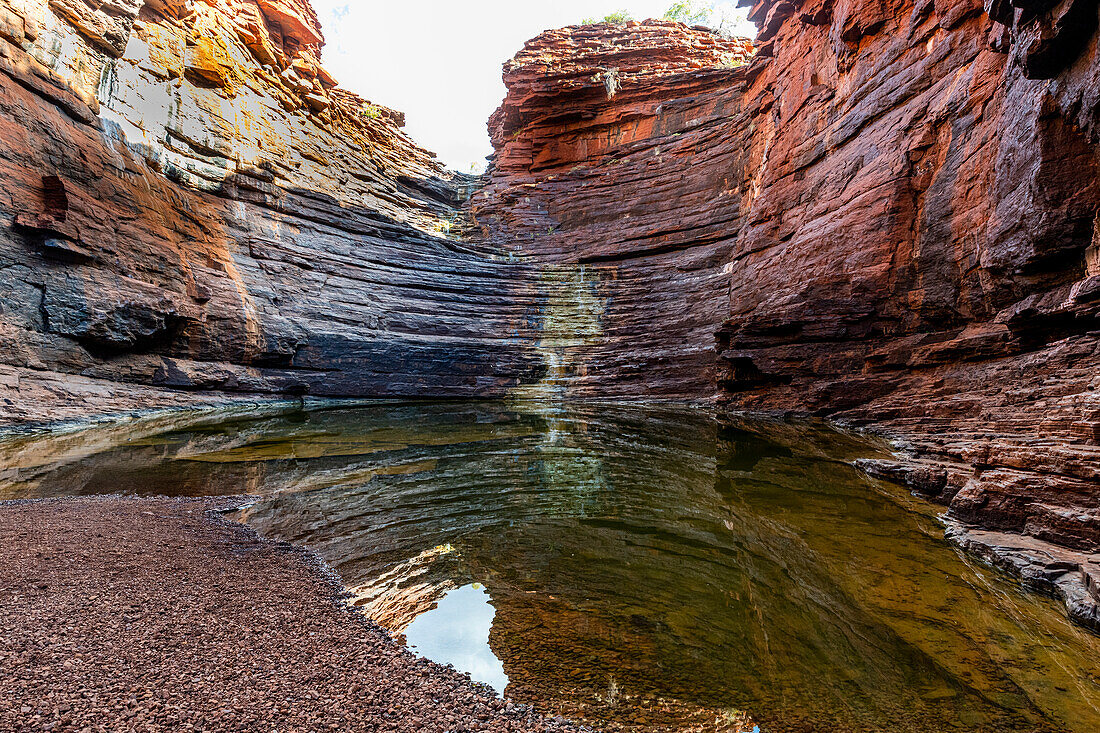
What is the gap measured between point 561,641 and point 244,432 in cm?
1259

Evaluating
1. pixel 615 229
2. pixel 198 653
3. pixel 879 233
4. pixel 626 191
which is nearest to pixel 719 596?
pixel 198 653

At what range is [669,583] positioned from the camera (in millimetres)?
4348

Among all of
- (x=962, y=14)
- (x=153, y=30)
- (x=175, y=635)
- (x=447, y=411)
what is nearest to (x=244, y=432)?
(x=447, y=411)

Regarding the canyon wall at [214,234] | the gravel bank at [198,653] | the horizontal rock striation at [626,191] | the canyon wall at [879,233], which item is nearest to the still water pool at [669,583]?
the gravel bank at [198,653]

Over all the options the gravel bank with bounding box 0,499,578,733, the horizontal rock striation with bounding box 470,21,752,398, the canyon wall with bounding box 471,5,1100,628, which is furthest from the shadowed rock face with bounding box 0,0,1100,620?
the gravel bank with bounding box 0,499,578,733

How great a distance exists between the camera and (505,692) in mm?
2818

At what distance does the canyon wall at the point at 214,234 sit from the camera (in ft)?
49.6

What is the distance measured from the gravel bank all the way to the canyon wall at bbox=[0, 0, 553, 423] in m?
12.9

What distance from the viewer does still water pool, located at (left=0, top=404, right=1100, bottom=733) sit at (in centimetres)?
286

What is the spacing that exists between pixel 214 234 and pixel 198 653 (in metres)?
23.0

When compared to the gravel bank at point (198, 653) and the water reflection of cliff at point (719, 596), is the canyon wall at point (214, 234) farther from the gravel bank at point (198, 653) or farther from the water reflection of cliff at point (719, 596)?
the water reflection of cliff at point (719, 596)

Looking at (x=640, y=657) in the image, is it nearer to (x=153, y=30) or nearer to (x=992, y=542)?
(x=992, y=542)

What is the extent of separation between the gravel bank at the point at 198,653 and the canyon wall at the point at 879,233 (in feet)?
17.0

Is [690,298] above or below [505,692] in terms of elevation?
above
